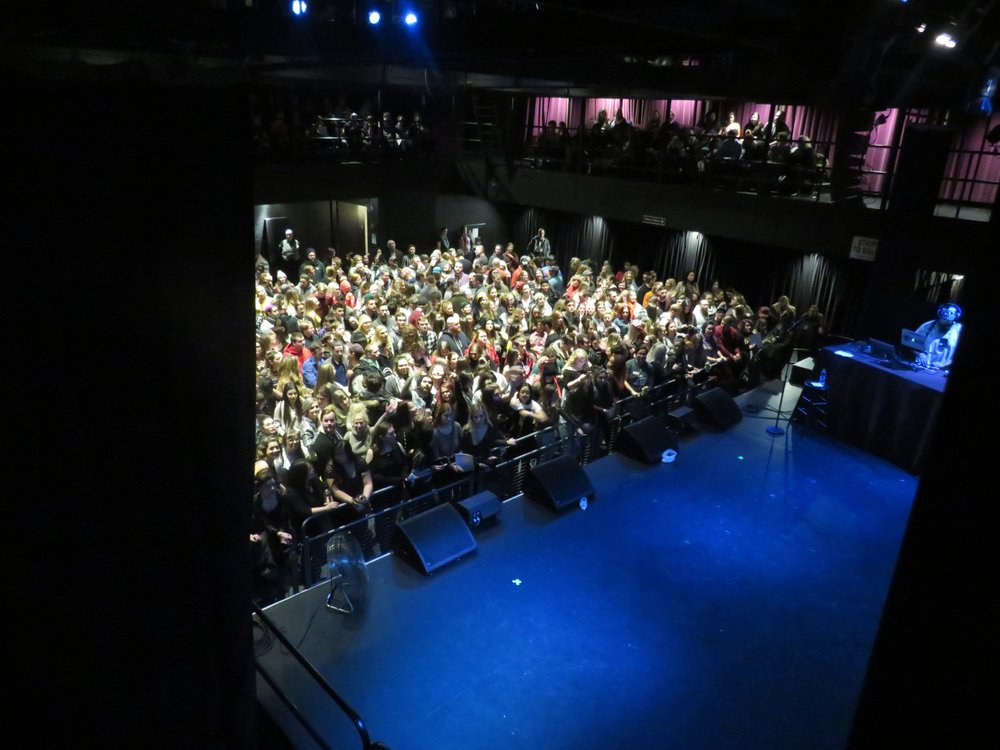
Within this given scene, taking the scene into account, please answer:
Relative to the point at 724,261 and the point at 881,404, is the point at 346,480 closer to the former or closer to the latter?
the point at 881,404

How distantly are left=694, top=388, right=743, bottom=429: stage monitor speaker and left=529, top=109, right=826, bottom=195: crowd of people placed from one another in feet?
16.6

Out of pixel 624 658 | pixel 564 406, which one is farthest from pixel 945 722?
pixel 564 406

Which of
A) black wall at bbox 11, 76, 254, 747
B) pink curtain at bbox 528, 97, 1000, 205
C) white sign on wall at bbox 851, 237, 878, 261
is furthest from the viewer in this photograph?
pink curtain at bbox 528, 97, 1000, 205

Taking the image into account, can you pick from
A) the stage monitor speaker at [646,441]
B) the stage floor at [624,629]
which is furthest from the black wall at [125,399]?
the stage monitor speaker at [646,441]

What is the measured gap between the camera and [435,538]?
5.67 meters

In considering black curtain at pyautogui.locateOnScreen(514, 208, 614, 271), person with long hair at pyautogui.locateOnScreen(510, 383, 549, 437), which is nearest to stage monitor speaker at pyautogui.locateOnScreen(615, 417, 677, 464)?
person with long hair at pyautogui.locateOnScreen(510, 383, 549, 437)

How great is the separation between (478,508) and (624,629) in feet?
5.36

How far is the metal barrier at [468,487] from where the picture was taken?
17.5ft

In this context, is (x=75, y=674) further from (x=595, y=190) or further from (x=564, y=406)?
(x=595, y=190)

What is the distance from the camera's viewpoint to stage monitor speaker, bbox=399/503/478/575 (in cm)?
555

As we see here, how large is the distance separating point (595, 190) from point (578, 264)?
128 inches

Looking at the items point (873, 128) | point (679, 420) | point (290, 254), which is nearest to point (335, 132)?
point (290, 254)

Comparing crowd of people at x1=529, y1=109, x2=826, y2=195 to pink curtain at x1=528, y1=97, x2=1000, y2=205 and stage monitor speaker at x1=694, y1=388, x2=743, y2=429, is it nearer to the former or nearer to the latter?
pink curtain at x1=528, y1=97, x2=1000, y2=205

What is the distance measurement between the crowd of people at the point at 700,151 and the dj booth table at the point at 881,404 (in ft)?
14.7
